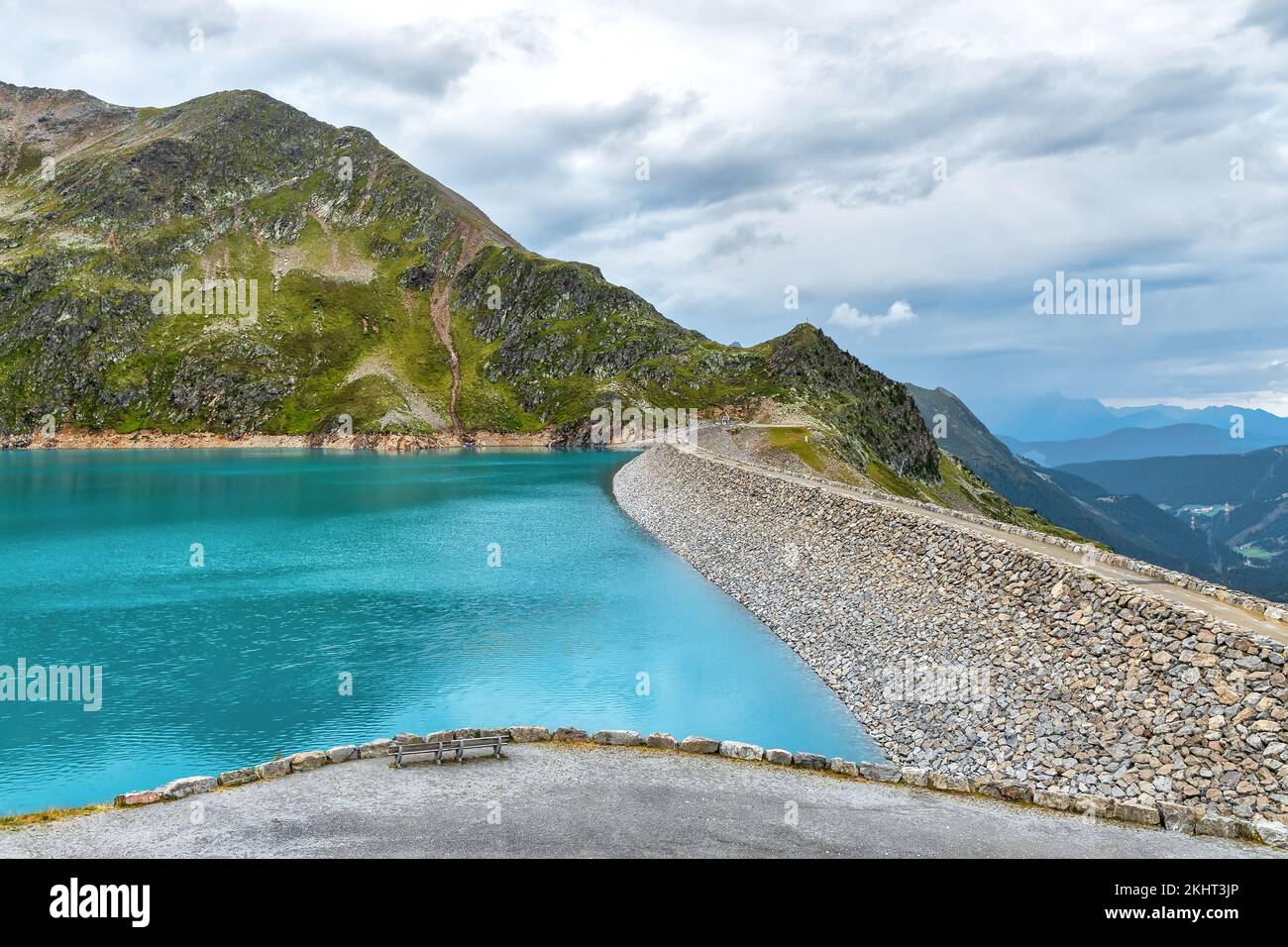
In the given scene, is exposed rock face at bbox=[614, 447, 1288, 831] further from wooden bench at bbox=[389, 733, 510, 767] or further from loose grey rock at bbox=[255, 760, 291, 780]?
loose grey rock at bbox=[255, 760, 291, 780]

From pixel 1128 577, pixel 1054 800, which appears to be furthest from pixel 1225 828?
pixel 1128 577

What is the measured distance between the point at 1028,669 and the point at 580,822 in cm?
1995

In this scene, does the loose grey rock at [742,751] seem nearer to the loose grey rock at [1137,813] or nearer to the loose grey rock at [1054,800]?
the loose grey rock at [1054,800]

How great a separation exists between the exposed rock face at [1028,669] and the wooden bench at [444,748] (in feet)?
43.2

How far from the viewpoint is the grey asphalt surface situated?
688 inches

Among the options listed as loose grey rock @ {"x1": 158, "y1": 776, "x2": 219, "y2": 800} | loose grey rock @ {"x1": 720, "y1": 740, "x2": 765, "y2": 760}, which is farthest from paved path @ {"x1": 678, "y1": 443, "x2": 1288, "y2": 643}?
loose grey rock @ {"x1": 158, "y1": 776, "x2": 219, "y2": 800}

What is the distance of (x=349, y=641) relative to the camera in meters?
47.1

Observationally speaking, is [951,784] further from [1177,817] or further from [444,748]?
[444,748]

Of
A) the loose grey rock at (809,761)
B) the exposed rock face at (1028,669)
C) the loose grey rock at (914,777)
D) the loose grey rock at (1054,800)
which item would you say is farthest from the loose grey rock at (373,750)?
the loose grey rock at (1054,800)
